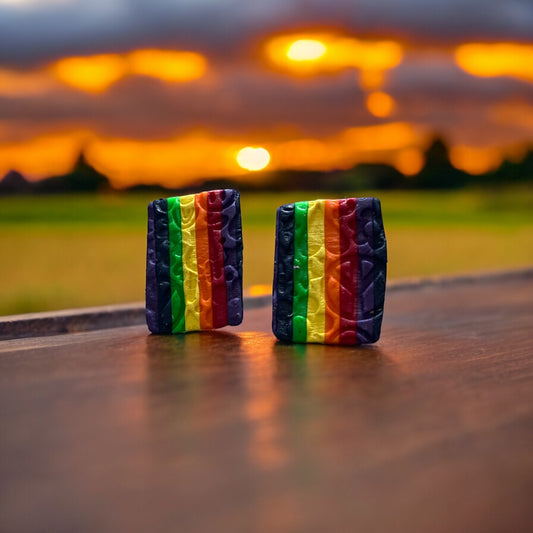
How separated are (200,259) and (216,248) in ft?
0.28

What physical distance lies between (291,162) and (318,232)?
4512 mm

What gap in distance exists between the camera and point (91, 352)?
2.74 m

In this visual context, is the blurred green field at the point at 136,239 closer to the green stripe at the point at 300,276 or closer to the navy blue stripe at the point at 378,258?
the green stripe at the point at 300,276

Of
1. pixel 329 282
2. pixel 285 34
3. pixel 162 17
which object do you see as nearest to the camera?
pixel 329 282

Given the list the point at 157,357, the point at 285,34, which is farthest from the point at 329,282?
the point at 285,34

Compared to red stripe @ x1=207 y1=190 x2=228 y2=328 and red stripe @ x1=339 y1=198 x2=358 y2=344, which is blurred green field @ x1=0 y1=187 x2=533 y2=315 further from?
red stripe @ x1=339 y1=198 x2=358 y2=344

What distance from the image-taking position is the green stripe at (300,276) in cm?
288

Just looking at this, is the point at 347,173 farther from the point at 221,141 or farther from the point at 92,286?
the point at 92,286

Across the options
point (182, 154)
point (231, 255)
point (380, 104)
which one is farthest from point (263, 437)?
point (380, 104)

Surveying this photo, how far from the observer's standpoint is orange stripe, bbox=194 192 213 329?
3076 mm

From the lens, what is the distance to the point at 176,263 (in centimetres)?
309

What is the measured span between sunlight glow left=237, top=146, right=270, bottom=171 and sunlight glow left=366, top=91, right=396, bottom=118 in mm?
1427

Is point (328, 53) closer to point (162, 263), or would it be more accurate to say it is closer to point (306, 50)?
point (306, 50)

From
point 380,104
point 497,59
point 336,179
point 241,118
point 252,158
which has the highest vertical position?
point 497,59
